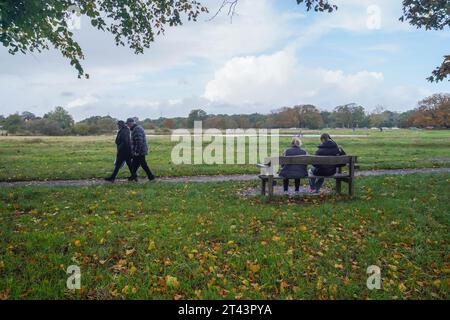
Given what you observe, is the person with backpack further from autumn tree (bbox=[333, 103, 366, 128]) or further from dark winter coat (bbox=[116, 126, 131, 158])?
autumn tree (bbox=[333, 103, 366, 128])

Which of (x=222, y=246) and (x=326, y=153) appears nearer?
(x=222, y=246)

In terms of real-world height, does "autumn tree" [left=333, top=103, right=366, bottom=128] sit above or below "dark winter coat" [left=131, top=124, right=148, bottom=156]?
above

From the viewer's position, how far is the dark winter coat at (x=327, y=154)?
30.9 ft

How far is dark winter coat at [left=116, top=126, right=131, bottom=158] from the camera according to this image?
462 inches

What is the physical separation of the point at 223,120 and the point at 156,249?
121504mm

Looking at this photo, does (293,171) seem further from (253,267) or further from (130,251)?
(130,251)

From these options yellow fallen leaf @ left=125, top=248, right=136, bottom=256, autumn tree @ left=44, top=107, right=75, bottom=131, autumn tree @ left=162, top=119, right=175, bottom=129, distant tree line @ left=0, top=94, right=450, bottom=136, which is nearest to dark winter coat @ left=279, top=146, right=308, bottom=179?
yellow fallen leaf @ left=125, top=248, right=136, bottom=256

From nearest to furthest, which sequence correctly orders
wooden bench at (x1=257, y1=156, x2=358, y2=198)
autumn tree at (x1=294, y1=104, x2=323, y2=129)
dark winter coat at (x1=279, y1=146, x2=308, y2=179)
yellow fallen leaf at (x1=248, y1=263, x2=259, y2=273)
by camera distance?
yellow fallen leaf at (x1=248, y1=263, x2=259, y2=273) → wooden bench at (x1=257, y1=156, x2=358, y2=198) → dark winter coat at (x1=279, y1=146, x2=308, y2=179) → autumn tree at (x1=294, y1=104, x2=323, y2=129)

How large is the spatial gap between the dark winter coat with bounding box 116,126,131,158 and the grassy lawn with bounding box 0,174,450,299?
2641 mm

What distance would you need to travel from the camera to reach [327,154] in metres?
9.62

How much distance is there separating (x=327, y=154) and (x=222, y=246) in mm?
5069

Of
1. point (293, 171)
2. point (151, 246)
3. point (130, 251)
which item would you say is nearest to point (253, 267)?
point (151, 246)
